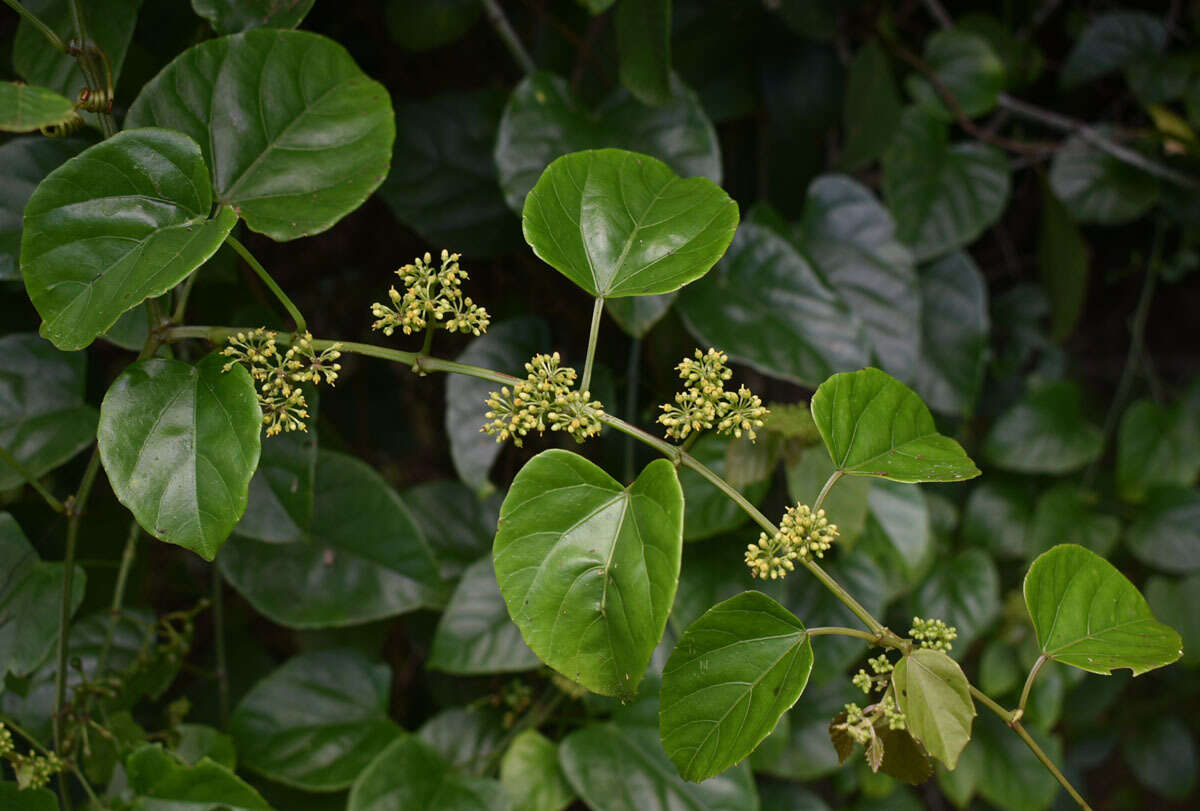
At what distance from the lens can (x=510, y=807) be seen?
0.89 meters

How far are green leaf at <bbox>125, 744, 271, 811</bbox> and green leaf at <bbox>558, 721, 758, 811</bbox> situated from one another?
374 mm

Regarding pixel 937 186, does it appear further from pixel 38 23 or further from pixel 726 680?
pixel 38 23

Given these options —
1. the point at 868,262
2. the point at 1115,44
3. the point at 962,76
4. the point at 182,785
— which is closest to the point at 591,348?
the point at 182,785

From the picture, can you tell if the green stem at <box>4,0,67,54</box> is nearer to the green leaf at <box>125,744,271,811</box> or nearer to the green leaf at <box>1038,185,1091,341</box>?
the green leaf at <box>125,744,271,811</box>

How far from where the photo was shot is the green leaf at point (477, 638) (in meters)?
0.92

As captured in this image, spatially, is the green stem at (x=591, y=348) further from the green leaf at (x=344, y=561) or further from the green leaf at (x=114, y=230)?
the green leaf at (x=344, y=561)

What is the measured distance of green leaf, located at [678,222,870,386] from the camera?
929 mm

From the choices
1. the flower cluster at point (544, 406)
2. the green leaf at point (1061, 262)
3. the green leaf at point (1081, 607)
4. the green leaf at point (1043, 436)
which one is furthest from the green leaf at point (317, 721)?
the green leaf at point (1061, 262)

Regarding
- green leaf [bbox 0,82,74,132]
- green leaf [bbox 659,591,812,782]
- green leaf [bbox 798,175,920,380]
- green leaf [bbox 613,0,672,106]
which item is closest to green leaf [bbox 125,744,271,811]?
green leaf [bbox 659,591,812,782]

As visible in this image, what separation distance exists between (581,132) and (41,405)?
0.63 m

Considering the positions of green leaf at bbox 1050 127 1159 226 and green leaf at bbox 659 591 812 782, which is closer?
green leaf at bbox 659 591 812 782

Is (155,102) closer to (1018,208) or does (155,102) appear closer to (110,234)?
(110,234)

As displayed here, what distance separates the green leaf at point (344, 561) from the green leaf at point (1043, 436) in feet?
3.50

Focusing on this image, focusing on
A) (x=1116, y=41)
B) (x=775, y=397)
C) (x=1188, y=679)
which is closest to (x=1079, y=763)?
(x=1188, y=679)
